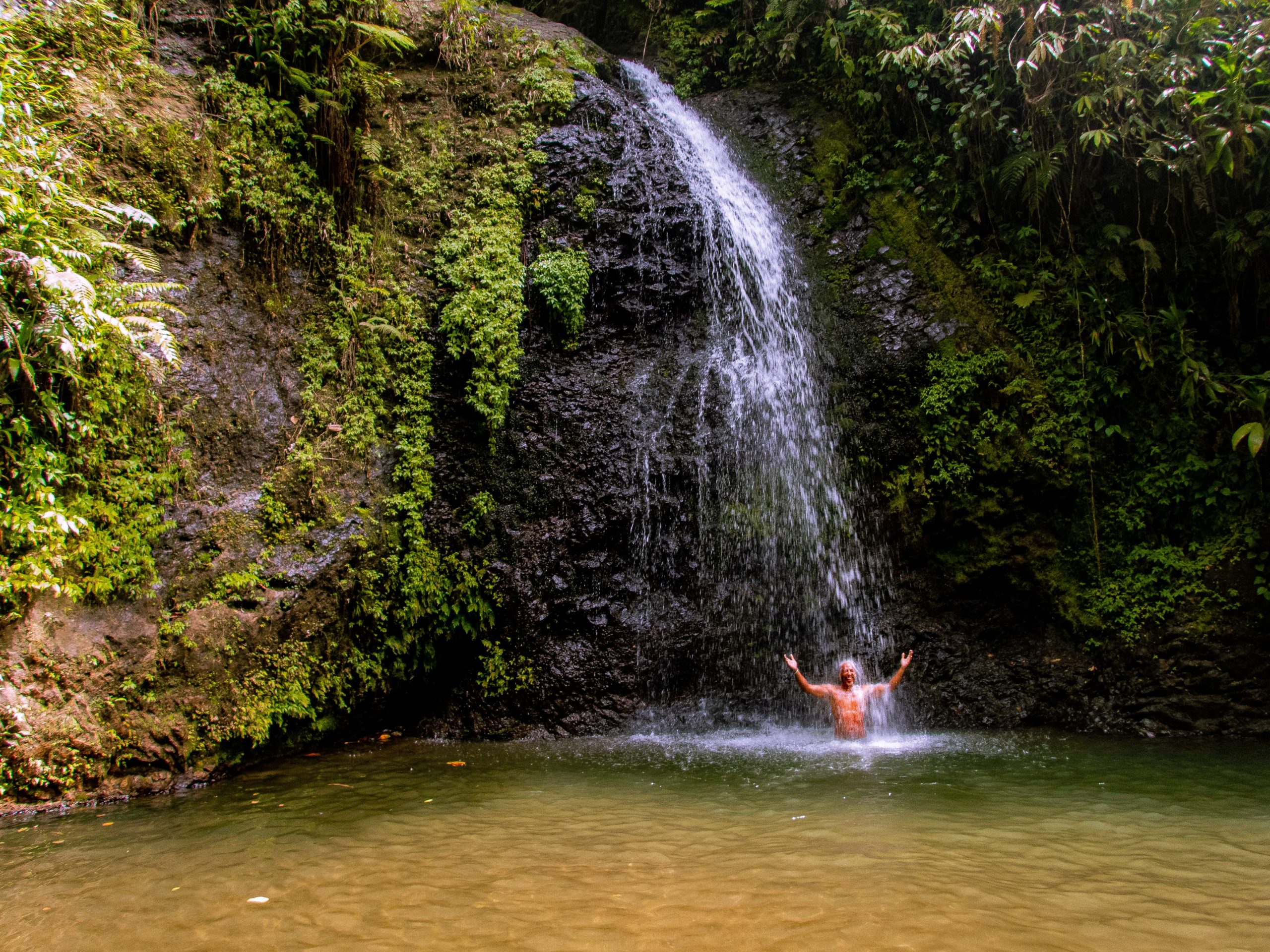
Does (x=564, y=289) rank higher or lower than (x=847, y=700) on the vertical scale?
higher

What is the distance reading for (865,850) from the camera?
333cm

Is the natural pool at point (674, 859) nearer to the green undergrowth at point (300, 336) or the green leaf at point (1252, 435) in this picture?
the green undergrowth at point (300, 336)

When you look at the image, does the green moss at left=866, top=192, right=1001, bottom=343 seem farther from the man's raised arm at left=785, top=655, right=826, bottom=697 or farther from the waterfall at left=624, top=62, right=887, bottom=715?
the man's raised arm at left=785, top=655, right=826, bottom=697

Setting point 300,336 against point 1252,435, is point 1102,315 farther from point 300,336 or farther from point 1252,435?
point 300,336

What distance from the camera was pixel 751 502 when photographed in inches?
298

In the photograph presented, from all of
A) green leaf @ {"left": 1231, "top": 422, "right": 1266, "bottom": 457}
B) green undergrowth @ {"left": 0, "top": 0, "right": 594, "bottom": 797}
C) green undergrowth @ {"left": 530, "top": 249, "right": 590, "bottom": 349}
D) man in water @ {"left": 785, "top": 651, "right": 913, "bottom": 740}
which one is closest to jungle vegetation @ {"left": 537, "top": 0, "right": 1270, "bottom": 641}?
green leaf @ {"left": 1231, "top": 422, "right": 1266, "bottom": 457}

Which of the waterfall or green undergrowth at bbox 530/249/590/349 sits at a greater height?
green undergrowth at bbox 530/249/590/349

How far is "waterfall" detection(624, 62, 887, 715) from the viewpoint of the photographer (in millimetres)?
7277

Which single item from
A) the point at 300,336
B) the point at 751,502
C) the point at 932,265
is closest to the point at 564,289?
the point at 300,336

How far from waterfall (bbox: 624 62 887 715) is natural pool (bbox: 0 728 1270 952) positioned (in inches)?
73.5

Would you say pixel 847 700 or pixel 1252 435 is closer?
pixel 847 700

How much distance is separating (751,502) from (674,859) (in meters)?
4.64

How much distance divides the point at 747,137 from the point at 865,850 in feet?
32.8

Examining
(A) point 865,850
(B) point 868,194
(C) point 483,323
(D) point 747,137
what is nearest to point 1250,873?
(A) point 865,850
